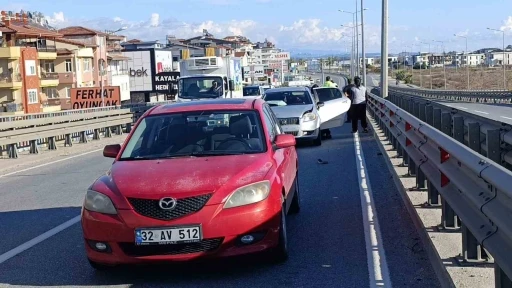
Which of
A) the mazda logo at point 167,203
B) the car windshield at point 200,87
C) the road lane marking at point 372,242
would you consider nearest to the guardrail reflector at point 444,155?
→ the road lane marking at point 372,242

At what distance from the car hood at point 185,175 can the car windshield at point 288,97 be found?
13874 mm

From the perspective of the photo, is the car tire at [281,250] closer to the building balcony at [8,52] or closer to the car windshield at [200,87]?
the car windshield at [200,87]

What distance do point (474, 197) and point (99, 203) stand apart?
10.1 feet

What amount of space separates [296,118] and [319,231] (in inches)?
451

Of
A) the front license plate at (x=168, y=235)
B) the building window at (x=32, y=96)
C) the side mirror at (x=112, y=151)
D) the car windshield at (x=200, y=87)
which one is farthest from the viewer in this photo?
the building window at (x=32, y=96)

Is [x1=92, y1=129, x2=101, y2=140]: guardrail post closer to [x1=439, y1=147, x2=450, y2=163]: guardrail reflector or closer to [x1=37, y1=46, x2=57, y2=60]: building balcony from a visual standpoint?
[x1=439, y1=147, x2=450, y2=163]: guardrail reflector

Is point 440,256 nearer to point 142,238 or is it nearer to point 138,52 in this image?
point 142,238

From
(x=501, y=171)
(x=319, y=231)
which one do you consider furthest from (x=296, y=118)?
(x=501, y=171)

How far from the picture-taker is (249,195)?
21.1 ft

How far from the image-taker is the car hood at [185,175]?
6.27m

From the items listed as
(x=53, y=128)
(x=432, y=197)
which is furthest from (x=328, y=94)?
(x=432, y=197)

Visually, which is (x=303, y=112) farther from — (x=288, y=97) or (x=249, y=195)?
(x=249, y=195)

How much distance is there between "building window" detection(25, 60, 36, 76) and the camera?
66812 millimetres

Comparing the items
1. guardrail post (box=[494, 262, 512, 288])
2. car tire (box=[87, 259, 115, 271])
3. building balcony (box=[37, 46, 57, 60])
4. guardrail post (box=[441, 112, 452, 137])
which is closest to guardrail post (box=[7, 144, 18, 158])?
guardrail post (box=[441, 112, 452, 137])
